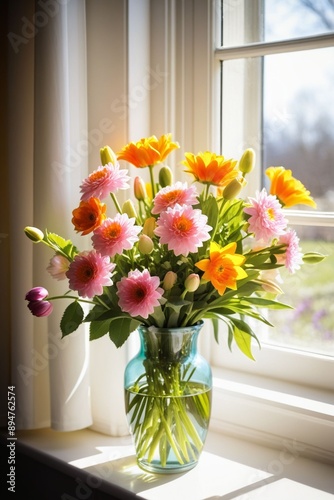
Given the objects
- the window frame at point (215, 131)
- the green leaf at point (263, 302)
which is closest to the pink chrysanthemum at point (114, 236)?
the green leaf at point (263, 302)

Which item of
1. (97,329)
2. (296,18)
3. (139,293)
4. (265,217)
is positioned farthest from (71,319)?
(296,18)

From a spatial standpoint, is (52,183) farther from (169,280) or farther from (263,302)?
(263,302)

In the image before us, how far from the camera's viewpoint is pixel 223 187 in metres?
1.26

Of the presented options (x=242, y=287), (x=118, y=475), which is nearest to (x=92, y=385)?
(x=118, y=475)

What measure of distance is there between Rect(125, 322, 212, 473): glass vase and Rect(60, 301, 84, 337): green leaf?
0.12m

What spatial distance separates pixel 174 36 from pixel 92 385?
77cm

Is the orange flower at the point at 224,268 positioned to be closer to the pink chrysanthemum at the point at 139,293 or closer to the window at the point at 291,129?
the pink chrysanthemum at the point at 139,293

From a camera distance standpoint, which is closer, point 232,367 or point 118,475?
point 118,475

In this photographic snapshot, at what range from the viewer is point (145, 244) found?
114 centimetres

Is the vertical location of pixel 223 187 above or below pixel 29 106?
below

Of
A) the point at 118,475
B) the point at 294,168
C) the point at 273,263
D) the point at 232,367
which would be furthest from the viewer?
the point at 232,367

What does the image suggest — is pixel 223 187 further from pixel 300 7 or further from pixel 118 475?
pixel 118 475

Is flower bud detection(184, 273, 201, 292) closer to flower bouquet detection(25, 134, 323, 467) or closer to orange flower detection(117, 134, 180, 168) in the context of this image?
flower bouquet detection(25, 134, 323, 467)

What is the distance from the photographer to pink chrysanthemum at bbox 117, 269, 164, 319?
1095 mm
